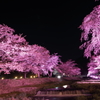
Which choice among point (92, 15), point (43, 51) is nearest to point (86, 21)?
point (92, 15)

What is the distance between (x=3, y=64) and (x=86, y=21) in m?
6.97

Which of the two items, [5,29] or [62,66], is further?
[62,66]

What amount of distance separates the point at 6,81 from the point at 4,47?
11310 millimetres

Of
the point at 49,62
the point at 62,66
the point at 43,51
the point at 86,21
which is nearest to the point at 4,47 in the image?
the point at 86,21

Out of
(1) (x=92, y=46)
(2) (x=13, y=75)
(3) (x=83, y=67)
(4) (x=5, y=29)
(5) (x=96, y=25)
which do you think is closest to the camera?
(5) (x=96, y=25)

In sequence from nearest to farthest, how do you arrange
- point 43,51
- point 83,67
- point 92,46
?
point 92,46
point 43,51
point 83,67

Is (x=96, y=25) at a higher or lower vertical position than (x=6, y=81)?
higher

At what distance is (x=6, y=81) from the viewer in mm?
21297

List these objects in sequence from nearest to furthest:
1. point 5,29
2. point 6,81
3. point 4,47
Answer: point 4,47, point 5,29, point 6,81

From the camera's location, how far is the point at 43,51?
30766 mm

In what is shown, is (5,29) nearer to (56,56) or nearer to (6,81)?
(6,81)

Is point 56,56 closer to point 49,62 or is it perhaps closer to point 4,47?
point 49,62

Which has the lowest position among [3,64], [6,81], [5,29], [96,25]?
[6,81]

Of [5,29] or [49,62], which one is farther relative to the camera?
[49,62]
